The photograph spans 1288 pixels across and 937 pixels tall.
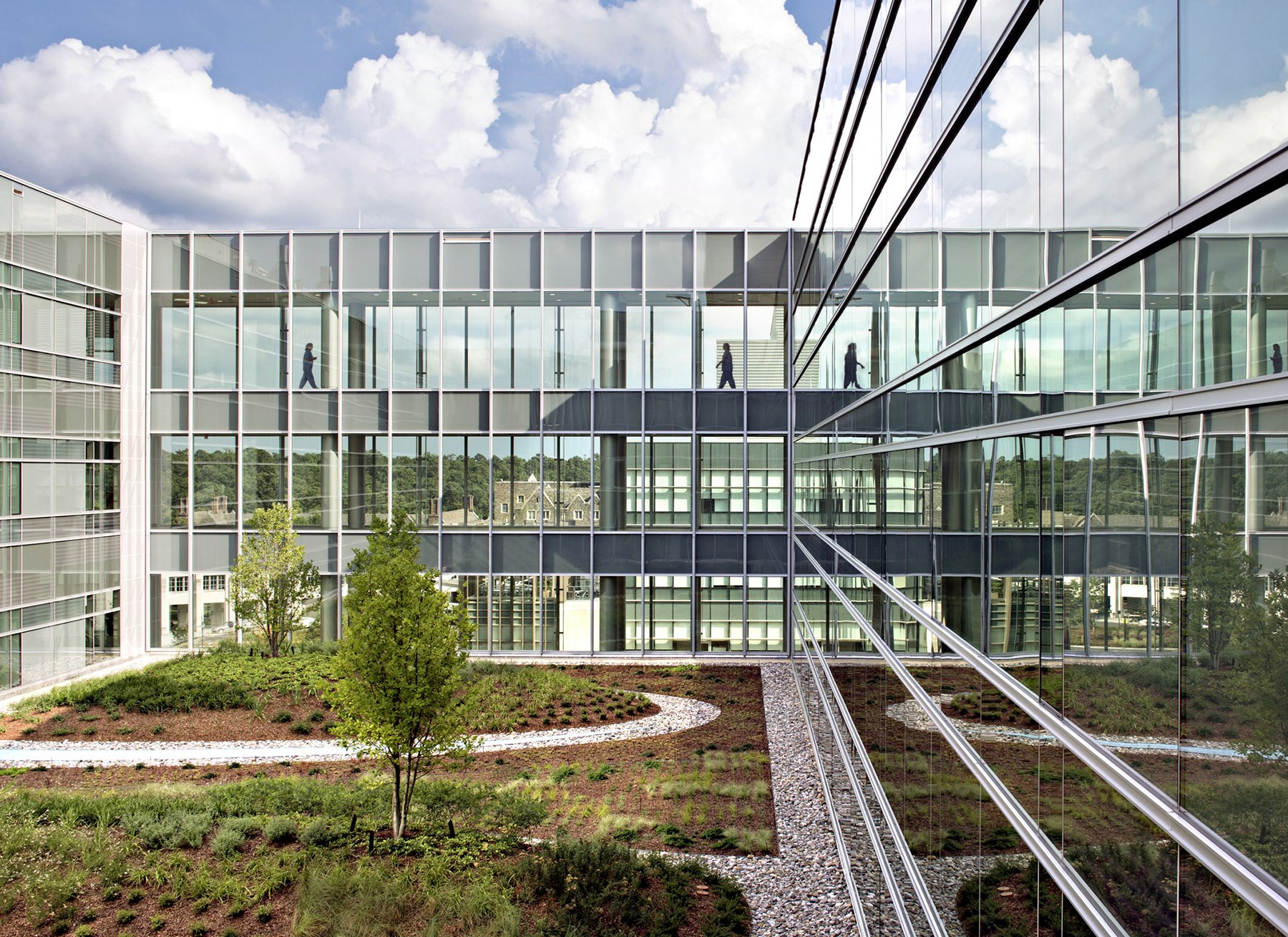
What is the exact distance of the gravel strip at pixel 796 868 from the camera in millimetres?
8102

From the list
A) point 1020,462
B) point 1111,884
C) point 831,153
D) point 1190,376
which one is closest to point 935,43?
point 1020,462

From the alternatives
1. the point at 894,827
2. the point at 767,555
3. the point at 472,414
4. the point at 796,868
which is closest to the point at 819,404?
the point at 796,868

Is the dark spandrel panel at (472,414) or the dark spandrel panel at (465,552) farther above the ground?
the dark spandrel panel at (472,414)

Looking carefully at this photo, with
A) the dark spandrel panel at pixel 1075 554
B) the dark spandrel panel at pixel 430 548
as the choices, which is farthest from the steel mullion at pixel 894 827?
the dark spandrel panel at pixel 430 548

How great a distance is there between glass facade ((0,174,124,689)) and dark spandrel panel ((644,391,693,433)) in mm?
12960

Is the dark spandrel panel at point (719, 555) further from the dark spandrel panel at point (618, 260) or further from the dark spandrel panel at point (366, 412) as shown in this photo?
the dark spandrel panel at point (366, 412)

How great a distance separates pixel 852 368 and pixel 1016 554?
5171 mm

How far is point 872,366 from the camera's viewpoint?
263 inches

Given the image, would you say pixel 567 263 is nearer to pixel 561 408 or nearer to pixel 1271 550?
pixel 561 408

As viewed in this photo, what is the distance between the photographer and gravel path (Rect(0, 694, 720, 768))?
45.0 feet

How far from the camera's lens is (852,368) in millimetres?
7844

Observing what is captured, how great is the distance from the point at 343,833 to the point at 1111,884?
10482mm

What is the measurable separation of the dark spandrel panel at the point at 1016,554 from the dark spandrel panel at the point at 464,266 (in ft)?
62.2

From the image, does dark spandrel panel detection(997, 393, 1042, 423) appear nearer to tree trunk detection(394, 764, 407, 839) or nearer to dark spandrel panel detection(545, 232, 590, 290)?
tree trunk detection(394, 764, 407, 839)
